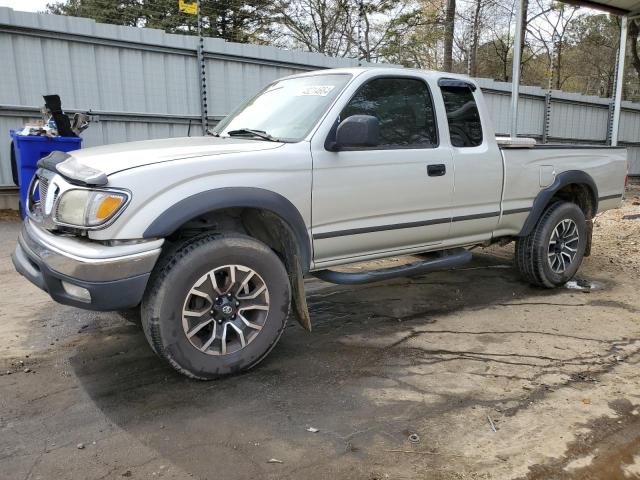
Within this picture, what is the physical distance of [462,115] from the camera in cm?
460

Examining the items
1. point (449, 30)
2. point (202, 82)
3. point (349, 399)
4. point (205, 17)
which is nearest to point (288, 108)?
point (349, 399)

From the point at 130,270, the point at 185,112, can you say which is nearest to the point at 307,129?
the point at 130,270

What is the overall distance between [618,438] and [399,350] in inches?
58.3

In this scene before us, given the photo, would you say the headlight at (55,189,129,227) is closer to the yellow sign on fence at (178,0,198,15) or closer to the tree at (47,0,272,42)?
the yellow sign on fence at (178,0,198,15)

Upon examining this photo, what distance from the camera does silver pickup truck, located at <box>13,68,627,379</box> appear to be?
293 cm

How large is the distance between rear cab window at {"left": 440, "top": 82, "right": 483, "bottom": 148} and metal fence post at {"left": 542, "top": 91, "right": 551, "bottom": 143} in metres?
11.9

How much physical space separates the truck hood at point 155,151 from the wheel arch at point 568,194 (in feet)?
9.34

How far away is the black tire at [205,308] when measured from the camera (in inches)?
119

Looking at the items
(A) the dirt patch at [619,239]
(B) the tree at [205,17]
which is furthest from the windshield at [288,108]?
(B) the tree at [205,17]

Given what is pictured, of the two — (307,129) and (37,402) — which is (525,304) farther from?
(37,402)

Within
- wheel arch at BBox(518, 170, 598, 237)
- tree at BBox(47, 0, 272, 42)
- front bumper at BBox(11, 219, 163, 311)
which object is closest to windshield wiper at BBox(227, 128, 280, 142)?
front bumper at BBox(11, 219, 163, 311)

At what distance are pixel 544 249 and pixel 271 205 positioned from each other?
3168 millimetres

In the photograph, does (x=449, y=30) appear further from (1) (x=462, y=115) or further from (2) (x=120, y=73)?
(1) (x=462, y=115)

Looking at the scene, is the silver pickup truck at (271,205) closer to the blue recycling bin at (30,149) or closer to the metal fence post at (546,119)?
the blue recycling bin at (30,149)
